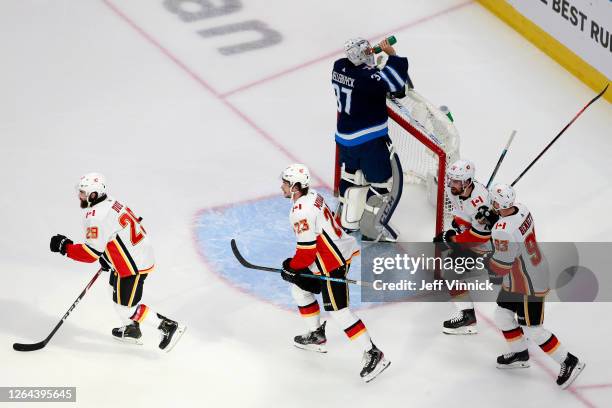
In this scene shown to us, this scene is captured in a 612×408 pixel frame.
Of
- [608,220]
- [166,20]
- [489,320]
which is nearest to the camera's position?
[489,320]

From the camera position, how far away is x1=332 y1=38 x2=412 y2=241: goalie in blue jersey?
6.10m

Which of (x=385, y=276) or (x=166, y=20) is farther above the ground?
(x=166, y=20)

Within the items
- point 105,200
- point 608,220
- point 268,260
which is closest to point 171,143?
point 268,260

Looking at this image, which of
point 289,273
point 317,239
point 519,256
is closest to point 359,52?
Result: point 317,239

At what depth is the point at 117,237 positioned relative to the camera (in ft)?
17.9

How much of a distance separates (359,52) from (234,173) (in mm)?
1245

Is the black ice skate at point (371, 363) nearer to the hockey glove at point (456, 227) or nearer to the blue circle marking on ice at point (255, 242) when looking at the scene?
the blue circle marking on ice at point (255, 242)

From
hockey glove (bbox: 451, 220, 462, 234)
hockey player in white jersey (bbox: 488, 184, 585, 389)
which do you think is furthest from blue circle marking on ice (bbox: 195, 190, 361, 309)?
hockey player in white jersey (bbox: 488, 184, 585, 389)

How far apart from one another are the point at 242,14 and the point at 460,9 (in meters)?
1.40

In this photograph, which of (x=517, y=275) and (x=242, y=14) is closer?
(x=517, y=275)

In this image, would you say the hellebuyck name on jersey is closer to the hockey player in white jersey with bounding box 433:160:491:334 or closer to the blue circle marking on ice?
the hockey player in white jersey with bounding box 433:160:491:334

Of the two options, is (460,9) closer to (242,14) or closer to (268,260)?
(242,14)

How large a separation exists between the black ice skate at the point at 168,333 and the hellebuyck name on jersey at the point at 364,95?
1213mm

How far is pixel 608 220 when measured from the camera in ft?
21.9
